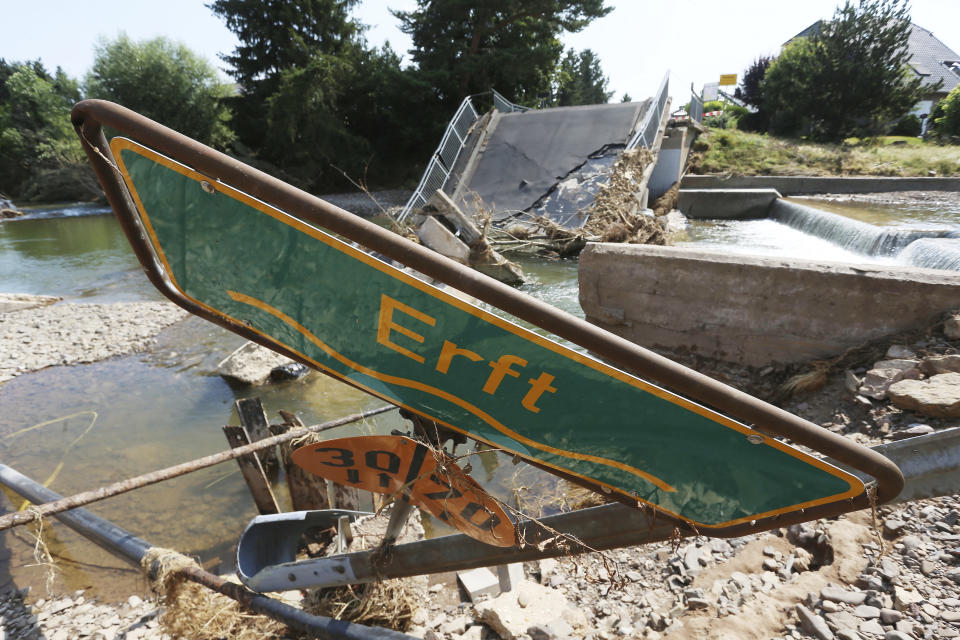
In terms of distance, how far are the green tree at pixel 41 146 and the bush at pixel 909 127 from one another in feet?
144

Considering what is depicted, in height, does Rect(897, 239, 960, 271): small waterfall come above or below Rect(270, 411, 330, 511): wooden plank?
above

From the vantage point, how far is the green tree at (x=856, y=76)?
2211cm

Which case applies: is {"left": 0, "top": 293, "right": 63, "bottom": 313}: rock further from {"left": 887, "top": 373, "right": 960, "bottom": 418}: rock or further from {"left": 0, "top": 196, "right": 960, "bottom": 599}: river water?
{"left": 887, "top": 373, "right": 960, "bottom": 418}: rock

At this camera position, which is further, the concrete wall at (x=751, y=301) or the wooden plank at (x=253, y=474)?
the concrete wall at (x=751, y=301)

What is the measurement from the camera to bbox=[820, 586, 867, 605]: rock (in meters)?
2.20

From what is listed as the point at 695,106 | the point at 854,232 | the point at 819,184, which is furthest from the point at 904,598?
the point at 695,106

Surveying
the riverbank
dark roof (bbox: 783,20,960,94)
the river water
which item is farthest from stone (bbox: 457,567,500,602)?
dark roof (bbox: 783,20,960,94)

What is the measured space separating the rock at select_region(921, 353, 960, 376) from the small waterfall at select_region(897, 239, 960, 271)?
135 inches

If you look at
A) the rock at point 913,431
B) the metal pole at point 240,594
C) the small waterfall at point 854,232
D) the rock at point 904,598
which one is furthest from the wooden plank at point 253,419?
the small waterfall at point 854,232

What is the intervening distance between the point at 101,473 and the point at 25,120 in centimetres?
4093

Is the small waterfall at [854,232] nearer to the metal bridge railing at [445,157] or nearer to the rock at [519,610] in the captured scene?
the rock at [519,610]

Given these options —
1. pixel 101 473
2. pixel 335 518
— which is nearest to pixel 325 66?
pixel 101 473

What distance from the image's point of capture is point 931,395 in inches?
132

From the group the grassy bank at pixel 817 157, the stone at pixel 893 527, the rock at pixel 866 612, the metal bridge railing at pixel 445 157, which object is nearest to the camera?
the rock at pixel 866 612
